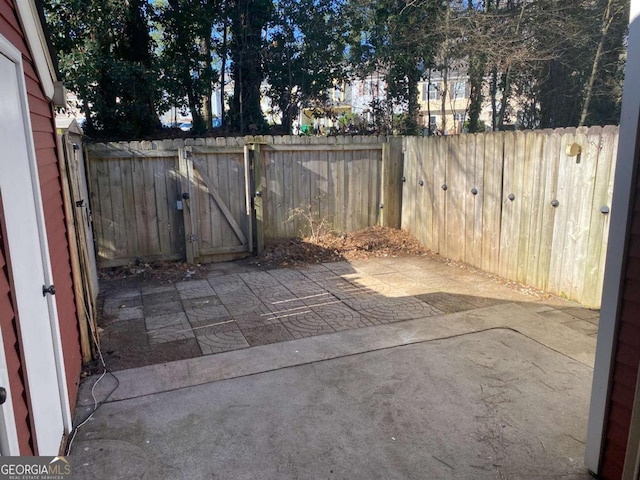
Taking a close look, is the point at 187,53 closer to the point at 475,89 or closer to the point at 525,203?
the point at 475,89

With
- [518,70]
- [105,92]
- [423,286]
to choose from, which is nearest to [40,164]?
[423,286]

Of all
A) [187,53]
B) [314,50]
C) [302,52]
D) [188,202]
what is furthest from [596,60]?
[188,202]

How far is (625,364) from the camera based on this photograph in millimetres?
2080

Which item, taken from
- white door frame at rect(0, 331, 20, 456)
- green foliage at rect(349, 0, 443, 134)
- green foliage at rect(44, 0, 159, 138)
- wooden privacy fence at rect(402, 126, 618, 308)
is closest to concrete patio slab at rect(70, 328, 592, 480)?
white door frame at rect(0, 331, 20, 456)

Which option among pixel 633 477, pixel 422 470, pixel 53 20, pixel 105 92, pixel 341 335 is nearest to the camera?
pixel 633 477

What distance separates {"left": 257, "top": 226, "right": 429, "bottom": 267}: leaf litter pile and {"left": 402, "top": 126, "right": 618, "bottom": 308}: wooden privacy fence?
0.44 m

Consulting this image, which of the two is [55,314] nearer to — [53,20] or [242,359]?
[242,359]

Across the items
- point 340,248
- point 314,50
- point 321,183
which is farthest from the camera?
point 314,50

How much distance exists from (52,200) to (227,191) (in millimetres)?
3780

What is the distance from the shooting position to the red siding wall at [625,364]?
2.00 m

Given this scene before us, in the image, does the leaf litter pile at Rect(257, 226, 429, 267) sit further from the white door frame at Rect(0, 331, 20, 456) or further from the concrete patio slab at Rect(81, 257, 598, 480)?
the white door frame at Rect(0, 331, 20, 456)

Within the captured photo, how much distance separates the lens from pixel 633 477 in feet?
6.34

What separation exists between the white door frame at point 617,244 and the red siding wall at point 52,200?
2.95 m

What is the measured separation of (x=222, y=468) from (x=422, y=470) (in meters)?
1.07
